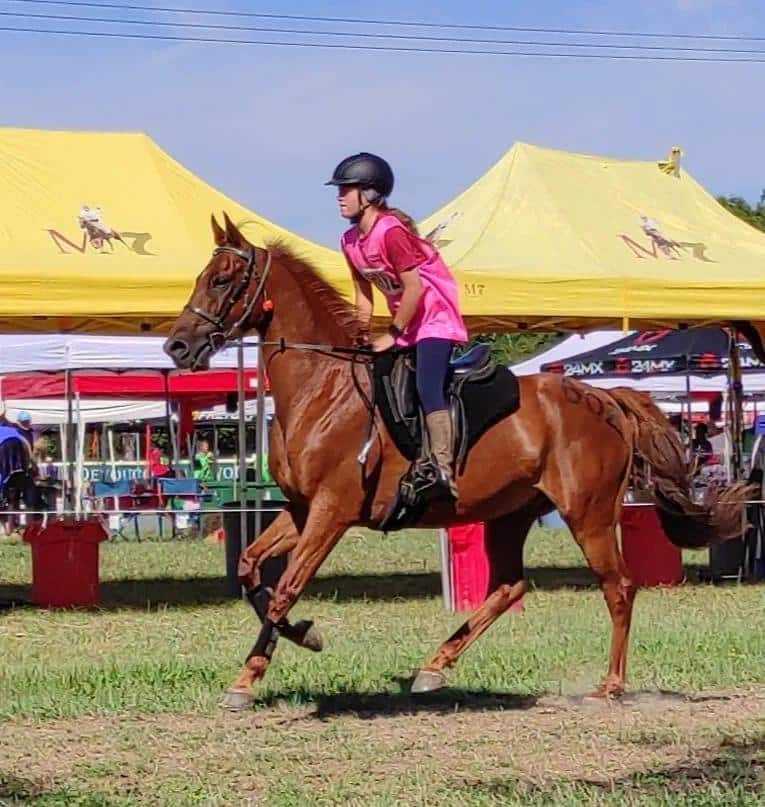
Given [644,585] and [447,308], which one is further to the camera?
[644,585]

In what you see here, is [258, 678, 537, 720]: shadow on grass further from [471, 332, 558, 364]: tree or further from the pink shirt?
[471, 332, 558, 364]: tree

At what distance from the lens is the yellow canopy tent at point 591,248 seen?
47.6 ft

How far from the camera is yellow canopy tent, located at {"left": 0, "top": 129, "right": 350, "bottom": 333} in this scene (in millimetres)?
13055

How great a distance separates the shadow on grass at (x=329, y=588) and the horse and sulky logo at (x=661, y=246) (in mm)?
3252

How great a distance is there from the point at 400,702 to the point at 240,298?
2360 millimetres

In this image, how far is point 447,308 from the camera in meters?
8.88

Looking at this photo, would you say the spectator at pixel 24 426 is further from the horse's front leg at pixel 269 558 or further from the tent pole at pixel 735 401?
the horse's front leg at pixel 269 558

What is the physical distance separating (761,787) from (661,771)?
54 centimetres

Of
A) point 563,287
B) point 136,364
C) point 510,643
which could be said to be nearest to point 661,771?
point 510,643

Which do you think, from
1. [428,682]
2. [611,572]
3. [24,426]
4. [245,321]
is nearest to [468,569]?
[611,572]

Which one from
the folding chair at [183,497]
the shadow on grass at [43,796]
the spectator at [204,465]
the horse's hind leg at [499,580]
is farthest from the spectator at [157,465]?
the shadow on grass at [43,796]

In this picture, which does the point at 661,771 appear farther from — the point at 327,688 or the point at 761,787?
the point at 327,688

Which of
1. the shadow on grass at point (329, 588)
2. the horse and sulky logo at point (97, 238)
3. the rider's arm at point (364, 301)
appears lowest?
the shadow on grass at point (329, 588)

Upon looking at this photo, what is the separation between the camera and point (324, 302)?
30.0ft
